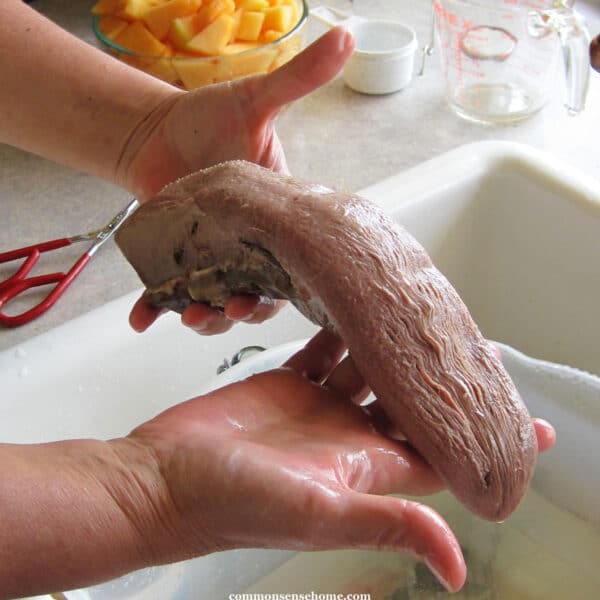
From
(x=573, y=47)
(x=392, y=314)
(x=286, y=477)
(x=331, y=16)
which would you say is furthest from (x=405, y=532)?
(x=331, y=16)

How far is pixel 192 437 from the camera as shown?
0.58 m

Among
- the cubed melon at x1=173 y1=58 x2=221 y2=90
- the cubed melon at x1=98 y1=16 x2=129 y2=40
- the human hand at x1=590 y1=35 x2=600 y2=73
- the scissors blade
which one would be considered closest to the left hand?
the scissors blade

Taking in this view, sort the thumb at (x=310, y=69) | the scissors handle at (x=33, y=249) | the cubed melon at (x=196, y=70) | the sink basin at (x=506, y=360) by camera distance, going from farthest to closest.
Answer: the cubed melon at (x=196, y=70), the scissors handle at (x=33, y=249), the sink basin at (x=506, y=360), the thumb at (x=310, y=69)

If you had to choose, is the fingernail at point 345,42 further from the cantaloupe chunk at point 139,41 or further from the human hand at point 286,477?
the cantaloupe chunk at point 139,41

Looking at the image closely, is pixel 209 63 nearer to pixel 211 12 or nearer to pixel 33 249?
pixel 211 12

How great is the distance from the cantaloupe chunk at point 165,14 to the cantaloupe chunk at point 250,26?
7cm

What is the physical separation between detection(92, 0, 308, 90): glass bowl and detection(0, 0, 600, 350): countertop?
0.47 ft

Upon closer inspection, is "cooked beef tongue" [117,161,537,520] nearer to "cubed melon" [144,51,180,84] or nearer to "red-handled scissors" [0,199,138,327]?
"red-handled scissors" [0,199,138,327]

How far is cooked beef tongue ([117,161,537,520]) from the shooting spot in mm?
611

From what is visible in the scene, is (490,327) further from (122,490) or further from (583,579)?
(122,490)

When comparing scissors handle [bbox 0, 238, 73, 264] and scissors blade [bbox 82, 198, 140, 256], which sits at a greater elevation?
scissors handle [bbox 0, 238, 73, 264]

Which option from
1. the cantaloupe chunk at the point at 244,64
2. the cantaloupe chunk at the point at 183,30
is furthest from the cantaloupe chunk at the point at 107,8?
the cantaloupe chunk at the point at 244,64

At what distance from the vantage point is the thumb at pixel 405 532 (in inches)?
19.0

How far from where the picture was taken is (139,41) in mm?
1207
